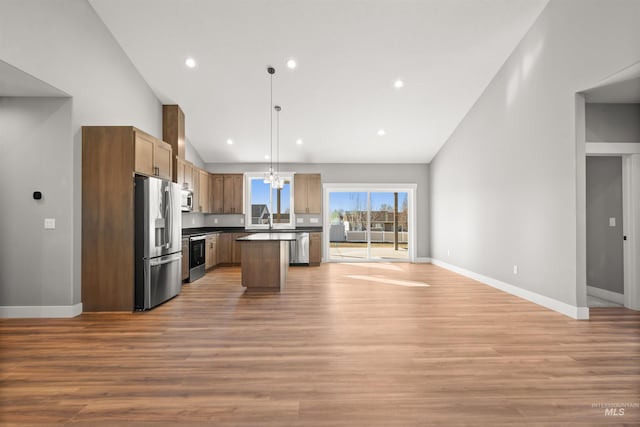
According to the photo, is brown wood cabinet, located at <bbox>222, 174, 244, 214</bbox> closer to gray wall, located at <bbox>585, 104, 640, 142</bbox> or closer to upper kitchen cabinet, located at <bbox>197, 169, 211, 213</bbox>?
upper kitchen cabinet, located at <bbox>197, 169, 211, 213</bbox>

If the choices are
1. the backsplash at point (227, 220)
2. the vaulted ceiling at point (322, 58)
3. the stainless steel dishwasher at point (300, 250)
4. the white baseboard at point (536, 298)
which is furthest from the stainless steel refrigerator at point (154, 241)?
the white baseboard at point (536, 298)

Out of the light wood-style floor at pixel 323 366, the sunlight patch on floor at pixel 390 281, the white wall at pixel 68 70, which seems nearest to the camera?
the light wood-style floor at pixel 323 366

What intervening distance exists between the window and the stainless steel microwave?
1985 millimetres

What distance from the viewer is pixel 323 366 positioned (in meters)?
2.48

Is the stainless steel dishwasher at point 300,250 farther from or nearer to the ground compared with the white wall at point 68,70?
nearer to the ground

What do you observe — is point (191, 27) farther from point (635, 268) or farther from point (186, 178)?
point (635, 268)

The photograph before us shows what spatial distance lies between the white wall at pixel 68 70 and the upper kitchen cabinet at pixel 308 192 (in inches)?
178

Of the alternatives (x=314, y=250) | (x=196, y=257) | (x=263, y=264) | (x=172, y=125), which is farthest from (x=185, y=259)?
(x=314, y=250)

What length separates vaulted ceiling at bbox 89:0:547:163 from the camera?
4281mm

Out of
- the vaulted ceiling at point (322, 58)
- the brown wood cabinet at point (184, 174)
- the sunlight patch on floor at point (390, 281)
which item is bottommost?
the sunlight patch on floor at point (390, 281)

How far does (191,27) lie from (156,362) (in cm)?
434

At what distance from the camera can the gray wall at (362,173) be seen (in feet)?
28.8

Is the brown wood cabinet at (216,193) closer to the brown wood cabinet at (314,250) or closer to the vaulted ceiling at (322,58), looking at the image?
the vaulted ceiling at (322,58)

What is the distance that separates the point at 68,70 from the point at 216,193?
15.9ft
